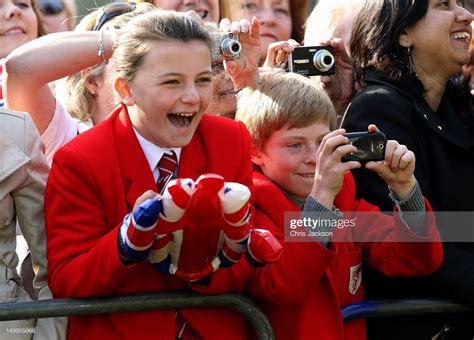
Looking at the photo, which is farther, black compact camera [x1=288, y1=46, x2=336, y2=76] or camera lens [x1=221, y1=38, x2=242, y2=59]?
black compact camera [x1=288, y1=46, x2=336, y2=76]

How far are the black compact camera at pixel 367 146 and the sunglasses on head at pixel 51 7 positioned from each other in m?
2.27

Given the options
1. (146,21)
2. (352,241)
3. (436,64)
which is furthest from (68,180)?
(436,64)

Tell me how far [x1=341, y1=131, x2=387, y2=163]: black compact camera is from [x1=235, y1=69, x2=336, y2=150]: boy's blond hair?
32 centimetres

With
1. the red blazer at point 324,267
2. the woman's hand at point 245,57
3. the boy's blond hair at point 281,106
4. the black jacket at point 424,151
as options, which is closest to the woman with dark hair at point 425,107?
the black jacket at point 424,151

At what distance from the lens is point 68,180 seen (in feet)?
10.5

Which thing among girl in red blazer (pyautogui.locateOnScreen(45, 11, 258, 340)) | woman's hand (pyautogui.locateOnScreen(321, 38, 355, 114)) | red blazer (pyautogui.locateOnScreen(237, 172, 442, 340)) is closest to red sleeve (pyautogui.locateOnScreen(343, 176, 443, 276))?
red blazer (pyautogui.locateOnScreen(237, 172, 442, 340))

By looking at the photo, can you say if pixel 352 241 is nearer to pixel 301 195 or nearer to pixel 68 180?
pixel 301 195

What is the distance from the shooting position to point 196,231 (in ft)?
9.68

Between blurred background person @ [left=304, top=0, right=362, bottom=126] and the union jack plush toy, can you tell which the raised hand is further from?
blurred background person @ [left=304, top=0, right=362, bottom=126]

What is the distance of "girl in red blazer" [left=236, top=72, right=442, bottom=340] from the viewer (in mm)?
3232

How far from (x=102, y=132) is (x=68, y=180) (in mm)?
209

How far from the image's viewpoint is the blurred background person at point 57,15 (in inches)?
204

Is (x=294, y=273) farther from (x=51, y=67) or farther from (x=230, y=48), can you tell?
(x=51, y=67)

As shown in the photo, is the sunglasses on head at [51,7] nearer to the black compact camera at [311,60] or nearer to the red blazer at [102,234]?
the black compact camera at [311,60]
